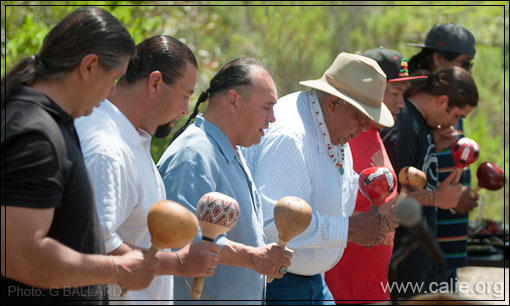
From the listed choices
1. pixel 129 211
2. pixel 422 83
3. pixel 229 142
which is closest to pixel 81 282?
pixel 129 211

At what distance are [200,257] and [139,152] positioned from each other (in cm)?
44

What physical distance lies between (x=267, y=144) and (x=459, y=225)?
1954 millimetres

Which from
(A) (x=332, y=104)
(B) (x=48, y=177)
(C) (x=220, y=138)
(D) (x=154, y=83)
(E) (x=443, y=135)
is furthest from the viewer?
(E) (x=443, y=135)

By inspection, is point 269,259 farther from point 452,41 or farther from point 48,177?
point 452,41

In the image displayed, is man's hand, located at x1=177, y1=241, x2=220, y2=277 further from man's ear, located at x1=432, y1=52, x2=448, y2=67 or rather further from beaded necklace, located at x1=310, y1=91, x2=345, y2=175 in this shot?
man's ear, located at x1=432, y1=52, x2=448, y2=67

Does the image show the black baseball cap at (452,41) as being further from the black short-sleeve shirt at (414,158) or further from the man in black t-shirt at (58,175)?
the man in black t-shirt at (58,175)

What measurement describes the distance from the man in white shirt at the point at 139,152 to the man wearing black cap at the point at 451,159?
2336 mm

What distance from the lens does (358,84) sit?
133 inches

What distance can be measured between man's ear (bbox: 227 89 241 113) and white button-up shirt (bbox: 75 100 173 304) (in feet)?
1.74

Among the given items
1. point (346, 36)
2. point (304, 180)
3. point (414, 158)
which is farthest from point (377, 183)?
point (346, 36)

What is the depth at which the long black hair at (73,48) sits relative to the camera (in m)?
1.96

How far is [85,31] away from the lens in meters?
1.98

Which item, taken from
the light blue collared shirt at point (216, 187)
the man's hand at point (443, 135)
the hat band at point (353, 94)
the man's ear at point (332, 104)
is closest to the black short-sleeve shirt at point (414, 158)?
the man's hand at point (443, 135)

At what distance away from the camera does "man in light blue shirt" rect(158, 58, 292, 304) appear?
101 inches
